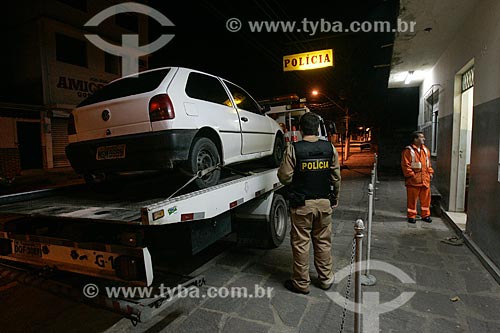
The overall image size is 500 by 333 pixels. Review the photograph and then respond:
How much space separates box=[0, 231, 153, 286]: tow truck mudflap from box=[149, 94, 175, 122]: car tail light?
1327mm

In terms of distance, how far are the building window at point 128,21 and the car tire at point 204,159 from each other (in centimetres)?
1790

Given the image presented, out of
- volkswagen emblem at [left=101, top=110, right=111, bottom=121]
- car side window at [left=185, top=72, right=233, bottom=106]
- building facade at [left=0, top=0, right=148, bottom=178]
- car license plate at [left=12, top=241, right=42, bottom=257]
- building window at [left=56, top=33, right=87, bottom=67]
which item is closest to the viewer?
car license plate at [left=12, top=241, right=42, bottom=257]

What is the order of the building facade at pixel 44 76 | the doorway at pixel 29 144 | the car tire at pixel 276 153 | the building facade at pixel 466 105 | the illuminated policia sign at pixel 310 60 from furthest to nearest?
1. the doorway at pixel 29 144
2. the building facade at pixel 44 76
3. the illuminated policia sign at pixel 310 60
4. the car tire at pixel 276 153
5. the building facade at pixel 466 105

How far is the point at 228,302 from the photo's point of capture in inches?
120

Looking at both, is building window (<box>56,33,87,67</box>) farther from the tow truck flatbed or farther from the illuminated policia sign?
the tow truck flatbed

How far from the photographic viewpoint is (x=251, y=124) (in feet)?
15.1

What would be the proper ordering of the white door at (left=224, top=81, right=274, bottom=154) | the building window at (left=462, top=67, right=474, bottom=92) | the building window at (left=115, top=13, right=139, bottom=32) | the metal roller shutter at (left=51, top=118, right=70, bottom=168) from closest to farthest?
the white door at (left=224, top=81, right=274, bottom=154) < the building window at (left=462, top=67, right=474, bottom=92) < the metal roller shutter at (left=51, top=118, right=70, bottom=168) < the building window at (left=115, top=13, right=139, bottom=32)

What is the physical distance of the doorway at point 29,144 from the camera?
1250cm

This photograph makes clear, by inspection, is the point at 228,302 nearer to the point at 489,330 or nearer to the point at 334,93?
the point at 489,330

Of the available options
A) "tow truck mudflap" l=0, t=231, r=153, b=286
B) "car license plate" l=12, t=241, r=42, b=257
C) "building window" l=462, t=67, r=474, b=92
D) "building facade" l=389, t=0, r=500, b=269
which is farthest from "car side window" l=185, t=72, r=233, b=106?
"building window" l=462, t=67, r=474, b=92

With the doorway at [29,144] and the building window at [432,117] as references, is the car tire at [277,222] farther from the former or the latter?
the doorway at [29,144]

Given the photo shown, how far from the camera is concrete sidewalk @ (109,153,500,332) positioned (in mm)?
2625

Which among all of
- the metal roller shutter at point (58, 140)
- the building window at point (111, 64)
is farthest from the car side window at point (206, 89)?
the building window at point (111, 64)

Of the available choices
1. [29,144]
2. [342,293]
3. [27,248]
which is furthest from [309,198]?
[29,144]
